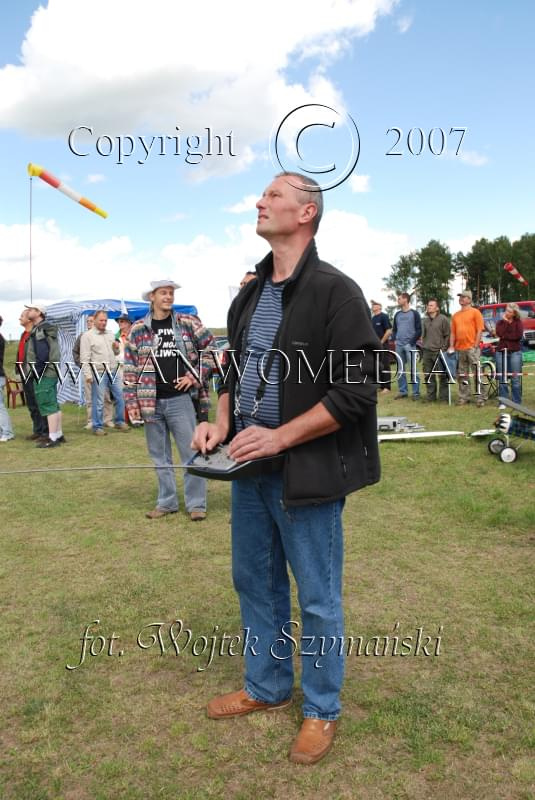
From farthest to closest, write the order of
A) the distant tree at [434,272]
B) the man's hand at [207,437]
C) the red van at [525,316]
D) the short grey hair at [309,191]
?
the distant tree at [434,272] → the red van at [525,316] → the man's hand at [207,437] → the short grey hair at [309,191]

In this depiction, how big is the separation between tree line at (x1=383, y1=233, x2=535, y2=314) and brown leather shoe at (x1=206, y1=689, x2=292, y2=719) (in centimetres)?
7647

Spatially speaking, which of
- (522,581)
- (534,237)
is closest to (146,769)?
(522,581)

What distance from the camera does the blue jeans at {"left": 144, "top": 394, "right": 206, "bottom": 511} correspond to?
19.1ft

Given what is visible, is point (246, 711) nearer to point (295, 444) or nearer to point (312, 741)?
point (312, 741)

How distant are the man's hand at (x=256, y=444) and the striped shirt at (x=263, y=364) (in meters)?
0.14

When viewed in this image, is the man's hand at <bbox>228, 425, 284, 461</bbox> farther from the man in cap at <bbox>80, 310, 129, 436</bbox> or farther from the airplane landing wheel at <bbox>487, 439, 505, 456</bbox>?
the man in cap at <bbox>80, 310, 129, 436</bbox>

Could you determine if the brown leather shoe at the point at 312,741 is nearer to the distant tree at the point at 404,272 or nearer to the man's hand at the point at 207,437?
the man's hand at the point at 207,437

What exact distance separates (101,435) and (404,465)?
5.92 m

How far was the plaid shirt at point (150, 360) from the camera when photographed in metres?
5.73

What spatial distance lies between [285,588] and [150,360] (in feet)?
10.8

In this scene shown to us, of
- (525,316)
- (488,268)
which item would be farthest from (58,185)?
(488,268)

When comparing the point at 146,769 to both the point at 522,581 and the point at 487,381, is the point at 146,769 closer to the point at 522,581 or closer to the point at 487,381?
Result: the point at 522,581

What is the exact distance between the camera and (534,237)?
73938 mm

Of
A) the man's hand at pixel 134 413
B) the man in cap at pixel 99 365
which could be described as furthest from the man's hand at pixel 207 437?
the man in cap at pixel 99 365
